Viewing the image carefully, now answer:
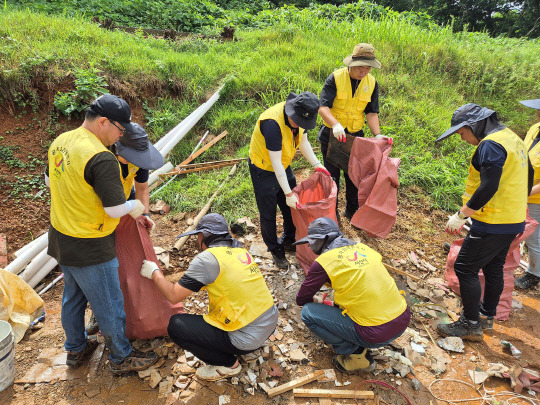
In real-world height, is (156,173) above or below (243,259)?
below

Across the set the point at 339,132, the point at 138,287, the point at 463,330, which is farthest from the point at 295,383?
the point at 339,132

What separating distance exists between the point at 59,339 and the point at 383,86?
21.5ft

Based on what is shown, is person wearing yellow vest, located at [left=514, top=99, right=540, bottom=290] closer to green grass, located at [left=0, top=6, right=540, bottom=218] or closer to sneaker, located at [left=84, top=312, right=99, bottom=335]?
green grass, located at [left=0, top=6, right=540, bottom=218]

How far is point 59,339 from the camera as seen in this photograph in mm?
3055

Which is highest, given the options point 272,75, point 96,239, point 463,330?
point 272,75

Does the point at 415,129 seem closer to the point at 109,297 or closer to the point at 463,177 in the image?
the point at 463,177

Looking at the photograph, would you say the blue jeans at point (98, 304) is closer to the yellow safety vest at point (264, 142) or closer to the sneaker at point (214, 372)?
the sneaker at point (214, 372)

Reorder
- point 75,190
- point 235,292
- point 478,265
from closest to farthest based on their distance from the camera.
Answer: point 75,190
point 235,292
point 478,265

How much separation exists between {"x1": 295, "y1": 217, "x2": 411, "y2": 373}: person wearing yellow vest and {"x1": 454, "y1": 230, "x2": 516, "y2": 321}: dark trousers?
79 centimetres

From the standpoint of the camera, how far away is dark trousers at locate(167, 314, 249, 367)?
254cm

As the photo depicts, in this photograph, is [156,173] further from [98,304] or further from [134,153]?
[98,304]

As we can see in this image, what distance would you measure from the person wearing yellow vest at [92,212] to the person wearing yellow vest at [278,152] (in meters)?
1.27

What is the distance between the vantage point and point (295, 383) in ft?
8.71

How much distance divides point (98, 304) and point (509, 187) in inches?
124
